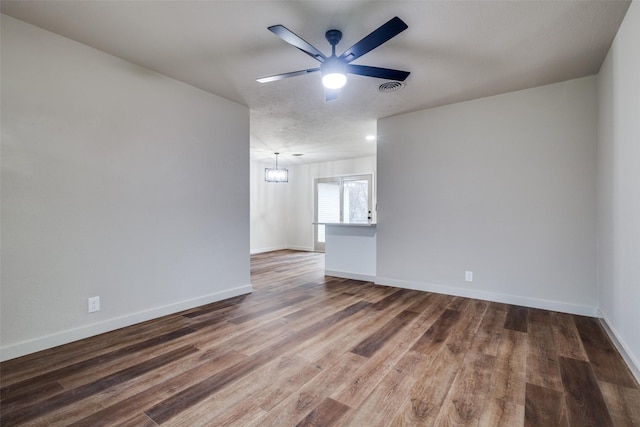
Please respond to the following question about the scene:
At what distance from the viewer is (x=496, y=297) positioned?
3.54 m

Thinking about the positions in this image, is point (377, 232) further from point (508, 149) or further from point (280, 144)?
point (280, 144)

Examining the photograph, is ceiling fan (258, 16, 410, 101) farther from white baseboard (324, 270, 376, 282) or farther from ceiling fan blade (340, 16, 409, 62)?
white baseboard (324, 270, 376, 282)

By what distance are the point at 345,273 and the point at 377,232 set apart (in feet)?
3.15

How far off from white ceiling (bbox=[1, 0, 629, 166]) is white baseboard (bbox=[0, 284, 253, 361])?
242 cm

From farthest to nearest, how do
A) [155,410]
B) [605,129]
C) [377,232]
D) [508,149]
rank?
[377,232] < [508,149] < [605,129] < [155,410]

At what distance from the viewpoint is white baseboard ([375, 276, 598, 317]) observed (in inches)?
122

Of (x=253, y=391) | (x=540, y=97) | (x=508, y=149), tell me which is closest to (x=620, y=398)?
(x=253, y=391)

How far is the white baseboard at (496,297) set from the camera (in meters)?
3.11

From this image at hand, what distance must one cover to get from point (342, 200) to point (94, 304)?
19.8ft

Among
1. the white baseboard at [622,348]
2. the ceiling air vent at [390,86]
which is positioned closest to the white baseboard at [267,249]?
the ceiling air vent at [390,86]

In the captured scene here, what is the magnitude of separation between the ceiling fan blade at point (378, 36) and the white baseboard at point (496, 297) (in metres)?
3.06

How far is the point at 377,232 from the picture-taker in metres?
4.46

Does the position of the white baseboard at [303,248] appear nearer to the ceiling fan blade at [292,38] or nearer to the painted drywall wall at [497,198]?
the painted drywall wall at [497,198]

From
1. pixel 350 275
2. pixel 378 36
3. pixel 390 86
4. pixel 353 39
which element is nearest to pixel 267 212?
pixel 350 275
